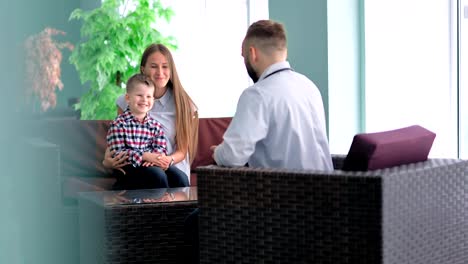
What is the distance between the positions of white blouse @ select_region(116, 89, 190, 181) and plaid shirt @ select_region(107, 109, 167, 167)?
0.09m

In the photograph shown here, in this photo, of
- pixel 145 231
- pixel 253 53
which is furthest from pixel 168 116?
pixel 253 53

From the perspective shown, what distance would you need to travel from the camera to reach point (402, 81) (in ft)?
19.9

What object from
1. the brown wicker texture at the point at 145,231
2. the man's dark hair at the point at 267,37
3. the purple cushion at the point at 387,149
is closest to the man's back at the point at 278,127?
the man's dark hair at the point at 267,37

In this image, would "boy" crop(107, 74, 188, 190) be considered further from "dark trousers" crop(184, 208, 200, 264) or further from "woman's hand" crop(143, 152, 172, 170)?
"dark trousers" crop(184, 208, 200, 264)

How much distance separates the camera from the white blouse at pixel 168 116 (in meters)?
4.34

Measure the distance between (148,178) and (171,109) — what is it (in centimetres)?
46

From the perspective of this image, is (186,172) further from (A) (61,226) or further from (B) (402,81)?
(A) (61,226)

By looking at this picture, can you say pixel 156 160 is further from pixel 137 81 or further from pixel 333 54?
pixel 333 54

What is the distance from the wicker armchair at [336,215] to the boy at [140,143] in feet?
4.69

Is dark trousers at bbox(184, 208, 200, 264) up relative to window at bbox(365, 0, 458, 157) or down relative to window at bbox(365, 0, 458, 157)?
down

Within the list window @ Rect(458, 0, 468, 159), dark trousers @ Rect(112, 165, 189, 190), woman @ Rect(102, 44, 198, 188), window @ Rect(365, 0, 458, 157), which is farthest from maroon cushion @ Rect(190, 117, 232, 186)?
window @ Rect(458, 0, 468, 159)

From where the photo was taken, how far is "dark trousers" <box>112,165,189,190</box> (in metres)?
4.11

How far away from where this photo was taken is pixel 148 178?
412 cm

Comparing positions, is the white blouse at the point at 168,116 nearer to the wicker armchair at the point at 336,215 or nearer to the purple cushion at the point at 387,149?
the wicker armchair at the point at 336,215
